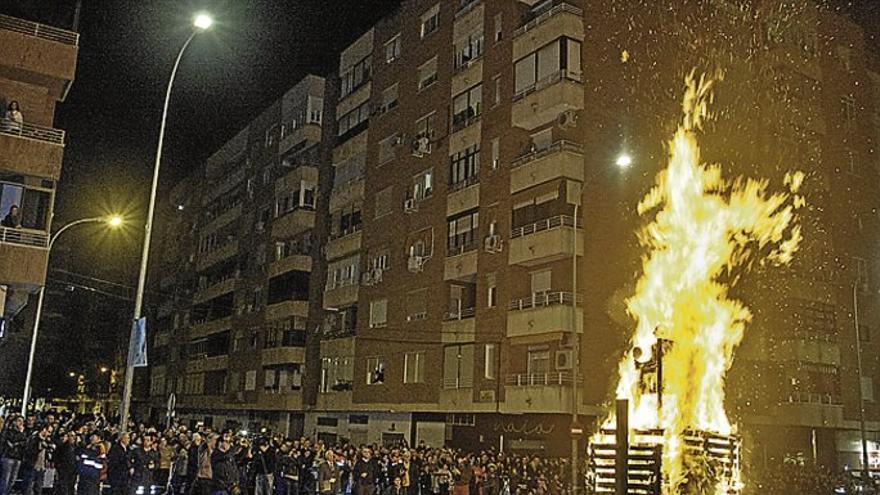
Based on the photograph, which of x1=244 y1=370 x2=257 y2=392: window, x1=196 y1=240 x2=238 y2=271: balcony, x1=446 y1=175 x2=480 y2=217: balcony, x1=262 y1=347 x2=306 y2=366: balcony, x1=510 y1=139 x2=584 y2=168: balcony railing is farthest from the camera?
x1=196 y1=240 x2=238 y2=271: balcony

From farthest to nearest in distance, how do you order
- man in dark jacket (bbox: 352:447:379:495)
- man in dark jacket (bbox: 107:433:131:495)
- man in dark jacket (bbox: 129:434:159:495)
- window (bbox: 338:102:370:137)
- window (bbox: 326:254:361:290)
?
1. window (bbox: 338:102:370:137)
2. window (bbox: 326:254:361:290)
3. man in dark jacket (bbox: 352:447:379:495)
4. man in dark jacket (bbox: 129:434:159:495)
5. man in dark jacket (bbox: 107:433:131:495)

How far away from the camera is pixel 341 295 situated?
45656 millimetres

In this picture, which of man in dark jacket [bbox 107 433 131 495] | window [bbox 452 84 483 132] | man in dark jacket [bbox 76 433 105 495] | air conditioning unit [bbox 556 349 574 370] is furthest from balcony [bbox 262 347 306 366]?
man in dark jacket [bbox 76 433 105 495]

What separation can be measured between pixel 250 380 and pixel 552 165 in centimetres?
3062

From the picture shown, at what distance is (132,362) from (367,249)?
24.8 meters

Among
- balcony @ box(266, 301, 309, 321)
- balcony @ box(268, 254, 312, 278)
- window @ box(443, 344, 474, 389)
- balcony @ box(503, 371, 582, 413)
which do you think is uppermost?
balcony @ box(268, 254, 312, 278)

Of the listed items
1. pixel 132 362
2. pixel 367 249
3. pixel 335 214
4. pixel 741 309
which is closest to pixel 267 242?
pixel 335 214

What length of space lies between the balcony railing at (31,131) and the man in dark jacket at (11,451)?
8724 millimetres

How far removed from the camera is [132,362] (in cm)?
1936

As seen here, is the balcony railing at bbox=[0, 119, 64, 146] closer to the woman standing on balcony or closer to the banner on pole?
the woman standing on balcony

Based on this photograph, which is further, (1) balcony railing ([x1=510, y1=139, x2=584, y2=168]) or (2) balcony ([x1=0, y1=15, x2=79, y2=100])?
(1) balcony railing ([x1=510, y1=139, x2=584, y2=168])

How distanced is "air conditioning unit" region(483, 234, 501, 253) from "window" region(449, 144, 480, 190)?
3241mm

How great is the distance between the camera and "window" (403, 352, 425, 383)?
37.7m

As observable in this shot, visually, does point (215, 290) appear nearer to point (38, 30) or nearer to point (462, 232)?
point (462, 232)
